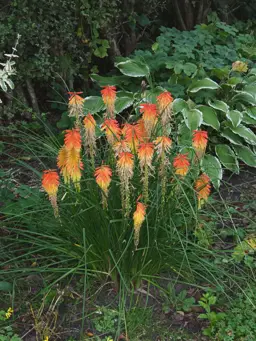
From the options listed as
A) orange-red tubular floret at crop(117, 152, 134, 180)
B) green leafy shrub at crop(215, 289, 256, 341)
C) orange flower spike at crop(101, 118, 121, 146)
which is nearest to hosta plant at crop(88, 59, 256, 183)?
green leafy shrub at crop(215, 289, 256, 341)

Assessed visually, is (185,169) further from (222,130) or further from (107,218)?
(222,130)

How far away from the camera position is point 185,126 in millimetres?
4422

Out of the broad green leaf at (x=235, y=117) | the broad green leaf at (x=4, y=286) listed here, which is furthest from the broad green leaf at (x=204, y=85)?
the broad green leaf at (x=4, y=286)

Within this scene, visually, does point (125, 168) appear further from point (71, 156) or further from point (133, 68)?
point (133, 68)

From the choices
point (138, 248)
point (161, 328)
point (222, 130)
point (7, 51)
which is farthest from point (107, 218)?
point (7, 51)

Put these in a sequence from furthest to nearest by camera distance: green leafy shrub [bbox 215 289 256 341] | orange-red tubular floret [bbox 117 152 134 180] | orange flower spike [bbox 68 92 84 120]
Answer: green leafy shrub [bbox 215 289 256 341], orange flower spike [bbox 68 92 84 120], orange-red tubular floret [bbox 117 152 134 180]

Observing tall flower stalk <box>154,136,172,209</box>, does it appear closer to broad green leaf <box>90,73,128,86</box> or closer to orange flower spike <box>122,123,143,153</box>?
orange flower spike <box>122,123,143,153</box>

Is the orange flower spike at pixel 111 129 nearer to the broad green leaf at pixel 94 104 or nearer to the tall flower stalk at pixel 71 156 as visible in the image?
the tall flower stalk at pixel 71 156

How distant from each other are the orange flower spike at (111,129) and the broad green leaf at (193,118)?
5.97ft

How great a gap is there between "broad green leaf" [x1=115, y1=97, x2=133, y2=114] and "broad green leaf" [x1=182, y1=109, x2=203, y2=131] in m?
0.51

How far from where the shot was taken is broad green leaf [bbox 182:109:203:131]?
428 cm

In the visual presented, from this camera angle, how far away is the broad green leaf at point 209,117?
445cm

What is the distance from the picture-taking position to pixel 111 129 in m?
2.49

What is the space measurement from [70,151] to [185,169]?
22.8 inches
